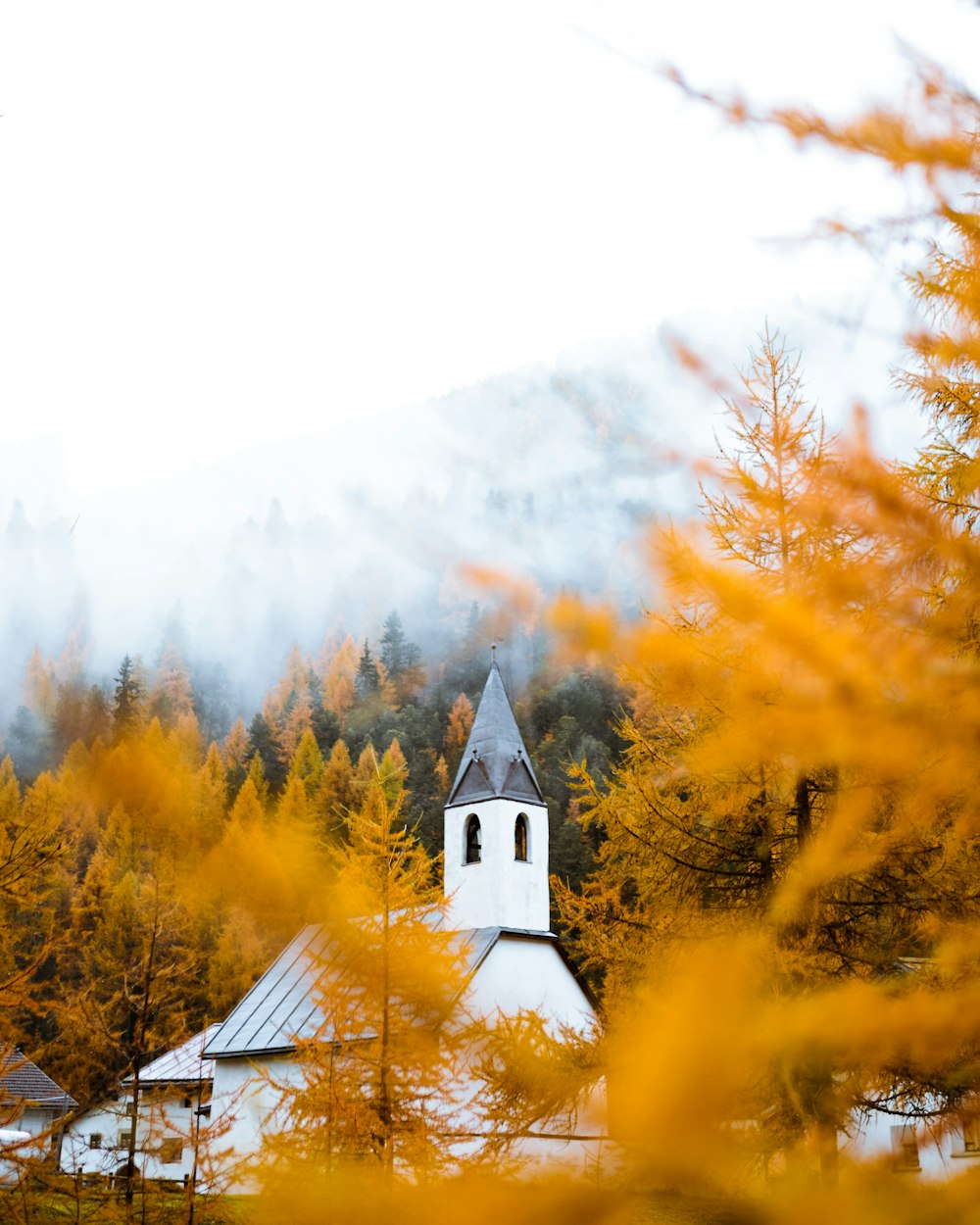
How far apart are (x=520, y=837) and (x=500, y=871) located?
154 centimetres

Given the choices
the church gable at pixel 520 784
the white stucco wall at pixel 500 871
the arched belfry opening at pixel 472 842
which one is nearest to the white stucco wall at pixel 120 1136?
the white stucco wall at pixel 500 871

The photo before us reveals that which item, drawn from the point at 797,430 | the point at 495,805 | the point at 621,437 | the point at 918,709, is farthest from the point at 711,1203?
the point at 495,805

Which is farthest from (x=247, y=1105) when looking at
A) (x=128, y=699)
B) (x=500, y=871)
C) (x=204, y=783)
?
(x=500, y=871)

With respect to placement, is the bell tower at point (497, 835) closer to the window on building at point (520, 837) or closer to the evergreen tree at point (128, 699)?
the window on building at point (520, 837)

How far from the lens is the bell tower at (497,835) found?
25.7 metres

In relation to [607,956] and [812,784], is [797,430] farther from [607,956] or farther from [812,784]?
[607,956]

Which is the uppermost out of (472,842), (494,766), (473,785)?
(494,766)

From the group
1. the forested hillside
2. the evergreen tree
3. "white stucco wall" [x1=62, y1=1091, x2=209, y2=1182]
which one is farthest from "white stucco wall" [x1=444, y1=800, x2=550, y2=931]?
the evergreen tree

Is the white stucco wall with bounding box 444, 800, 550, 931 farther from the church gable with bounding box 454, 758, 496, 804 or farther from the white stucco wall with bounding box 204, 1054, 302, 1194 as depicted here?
the white stucco wall with bounding box 204, 1054, 302, 1194

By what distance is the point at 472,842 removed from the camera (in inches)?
1073

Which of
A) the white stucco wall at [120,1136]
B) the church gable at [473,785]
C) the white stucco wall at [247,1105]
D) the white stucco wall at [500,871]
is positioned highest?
the church gable at [473,785]

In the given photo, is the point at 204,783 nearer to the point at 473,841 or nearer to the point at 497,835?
the point at 497,835

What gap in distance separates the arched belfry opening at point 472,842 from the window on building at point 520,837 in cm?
100

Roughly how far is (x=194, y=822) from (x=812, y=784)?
6606 mm
